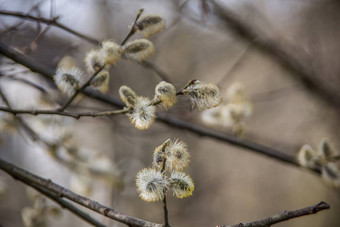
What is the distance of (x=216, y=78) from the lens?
27.2ft

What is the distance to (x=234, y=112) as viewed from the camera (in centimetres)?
210

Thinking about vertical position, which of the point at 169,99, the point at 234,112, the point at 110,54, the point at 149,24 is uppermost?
the point at 234,112

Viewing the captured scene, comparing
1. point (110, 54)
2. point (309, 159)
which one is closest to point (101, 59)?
point (110, 54)

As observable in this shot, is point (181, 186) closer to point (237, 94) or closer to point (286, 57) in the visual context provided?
point (237, 94)

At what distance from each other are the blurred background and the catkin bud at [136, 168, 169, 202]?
0.55 metres

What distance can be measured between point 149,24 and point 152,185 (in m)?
0.66

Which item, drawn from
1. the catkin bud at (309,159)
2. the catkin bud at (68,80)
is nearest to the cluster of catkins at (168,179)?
the catkin bud at (68,80)

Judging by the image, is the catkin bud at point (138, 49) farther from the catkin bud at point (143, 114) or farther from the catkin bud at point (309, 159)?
the catkin bud at point (309, 159)

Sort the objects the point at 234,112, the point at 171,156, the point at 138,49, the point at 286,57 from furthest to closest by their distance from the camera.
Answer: the point at 286,57 < the point at 234,112 < the point at 138,49 < the point at 171,156

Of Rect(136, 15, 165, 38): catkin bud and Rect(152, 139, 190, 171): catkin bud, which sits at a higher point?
Rect(136, 15, 165, 38): catkin bud

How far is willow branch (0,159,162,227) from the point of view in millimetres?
964

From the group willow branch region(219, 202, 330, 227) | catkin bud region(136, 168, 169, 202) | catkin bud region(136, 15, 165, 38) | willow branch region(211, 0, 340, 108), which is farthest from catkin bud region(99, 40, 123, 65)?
willow branch region(211, 0, 340, 108)

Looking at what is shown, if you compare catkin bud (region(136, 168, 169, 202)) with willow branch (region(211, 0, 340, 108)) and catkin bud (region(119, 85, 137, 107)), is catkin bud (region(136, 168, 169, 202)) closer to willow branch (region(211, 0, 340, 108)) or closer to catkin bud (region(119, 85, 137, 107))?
catkin bud (region(119, 85, 137, 107))

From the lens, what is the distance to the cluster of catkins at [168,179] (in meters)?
0.93
